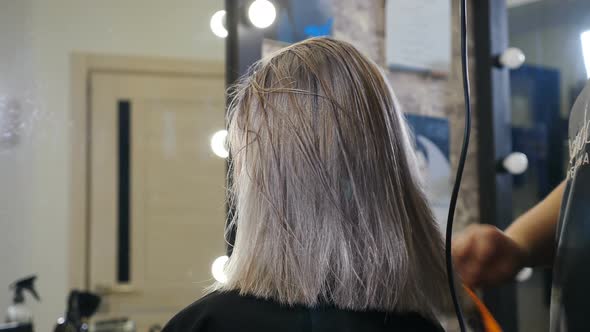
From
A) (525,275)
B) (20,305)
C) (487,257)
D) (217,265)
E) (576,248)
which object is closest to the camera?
(576,248)

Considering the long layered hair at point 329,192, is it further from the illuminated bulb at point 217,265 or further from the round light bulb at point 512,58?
the round light bulb at point 512,58

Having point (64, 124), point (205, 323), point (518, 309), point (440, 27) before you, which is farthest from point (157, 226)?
point (518, 309)

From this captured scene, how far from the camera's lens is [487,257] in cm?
83

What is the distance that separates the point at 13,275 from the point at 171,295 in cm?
26

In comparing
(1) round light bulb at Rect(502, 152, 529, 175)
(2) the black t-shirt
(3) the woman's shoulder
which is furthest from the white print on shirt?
(1) round light bulb at Rect(502, 152, 529, 175)

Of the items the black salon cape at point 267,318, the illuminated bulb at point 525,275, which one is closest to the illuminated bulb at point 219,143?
the black salon cape at point 267,318

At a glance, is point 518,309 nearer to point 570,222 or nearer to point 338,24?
point 338,24

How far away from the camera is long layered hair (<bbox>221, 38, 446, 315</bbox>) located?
0.66 meters

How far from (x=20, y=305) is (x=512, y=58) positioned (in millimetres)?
1182

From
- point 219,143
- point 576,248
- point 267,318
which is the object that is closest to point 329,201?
point 267,318

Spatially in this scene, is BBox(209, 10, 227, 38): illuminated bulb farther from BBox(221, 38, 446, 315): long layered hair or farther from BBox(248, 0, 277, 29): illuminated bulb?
BBox(221, 38, 446, 315): long layered hair

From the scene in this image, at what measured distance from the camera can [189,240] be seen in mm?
1109

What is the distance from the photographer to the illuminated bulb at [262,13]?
1160mm

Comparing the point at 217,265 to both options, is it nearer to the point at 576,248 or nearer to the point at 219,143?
the point at 219,143
